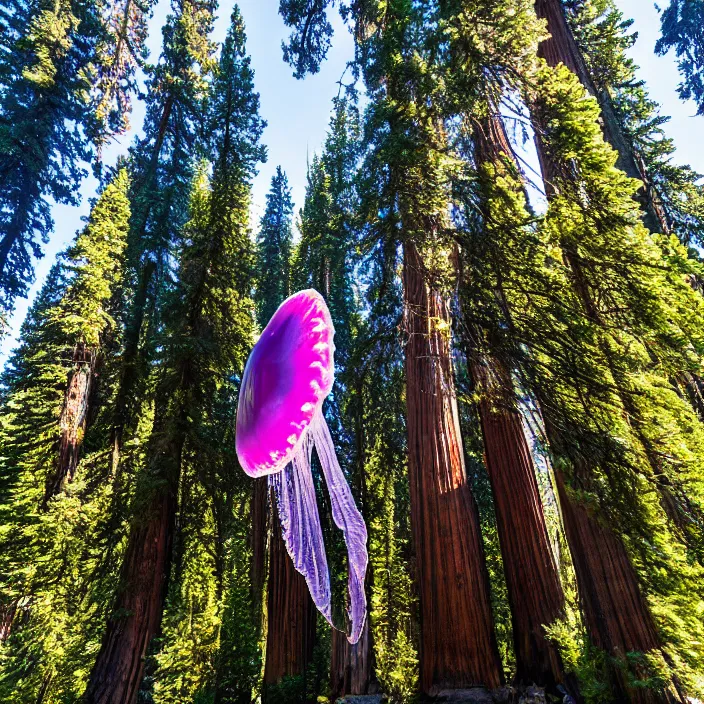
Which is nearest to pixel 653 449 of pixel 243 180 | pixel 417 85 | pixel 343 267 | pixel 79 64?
pixel 417 85

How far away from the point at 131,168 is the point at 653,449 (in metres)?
18.0

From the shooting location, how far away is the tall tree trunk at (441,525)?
187 inches

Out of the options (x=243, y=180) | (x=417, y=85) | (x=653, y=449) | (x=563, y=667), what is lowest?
(x=563, y=667)

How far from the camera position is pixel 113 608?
251 inches

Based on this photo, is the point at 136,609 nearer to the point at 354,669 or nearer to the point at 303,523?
the point at 354,669

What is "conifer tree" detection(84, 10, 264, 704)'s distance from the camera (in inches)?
246

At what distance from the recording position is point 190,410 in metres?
7.27

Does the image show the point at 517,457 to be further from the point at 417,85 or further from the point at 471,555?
the point at 417,85

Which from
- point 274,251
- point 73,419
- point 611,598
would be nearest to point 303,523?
point 611,598

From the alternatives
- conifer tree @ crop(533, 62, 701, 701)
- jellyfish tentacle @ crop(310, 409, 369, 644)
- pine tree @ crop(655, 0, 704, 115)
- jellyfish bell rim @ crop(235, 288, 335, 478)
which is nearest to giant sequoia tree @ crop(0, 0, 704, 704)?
conifer tree @ crop(533, 62, 701, 701)

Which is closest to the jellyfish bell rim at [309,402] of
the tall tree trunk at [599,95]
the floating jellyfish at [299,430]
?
the floating jellyfish at [299,430]

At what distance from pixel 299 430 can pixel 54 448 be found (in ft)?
34.2

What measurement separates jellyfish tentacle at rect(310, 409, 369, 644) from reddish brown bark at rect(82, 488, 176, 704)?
537 cm

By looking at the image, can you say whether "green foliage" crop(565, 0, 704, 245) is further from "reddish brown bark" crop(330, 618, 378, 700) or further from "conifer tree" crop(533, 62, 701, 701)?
"reddish brown bark" crop(330, 618, 378, 700)
